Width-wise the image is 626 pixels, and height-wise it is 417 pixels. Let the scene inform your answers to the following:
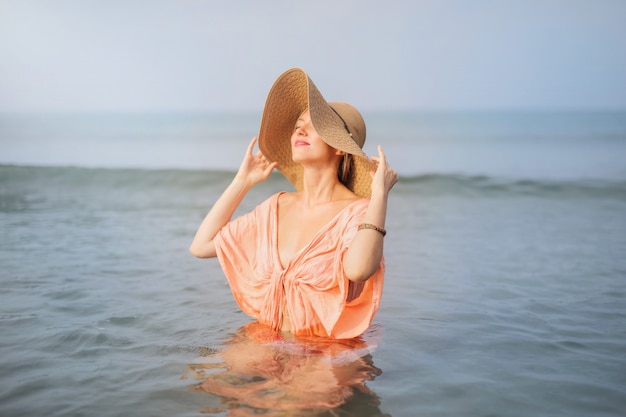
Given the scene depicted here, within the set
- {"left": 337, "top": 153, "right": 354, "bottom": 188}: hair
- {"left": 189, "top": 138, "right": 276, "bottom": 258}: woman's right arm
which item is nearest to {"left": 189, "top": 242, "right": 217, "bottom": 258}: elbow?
{"left": 189, "top": 138, "right": 276, "bottom": 258}: woman's right arm

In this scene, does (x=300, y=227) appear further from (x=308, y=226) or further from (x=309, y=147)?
(x=309, y=147)

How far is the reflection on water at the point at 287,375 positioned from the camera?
7.82 ft

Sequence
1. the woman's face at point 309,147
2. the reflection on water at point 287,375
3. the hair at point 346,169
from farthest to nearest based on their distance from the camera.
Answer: the hair at point 346,169
the woman's face at point 309,147
the reflection on water at point 287,375

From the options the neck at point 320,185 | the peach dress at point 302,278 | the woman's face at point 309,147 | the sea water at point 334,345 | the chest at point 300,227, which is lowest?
the sea water at point 334,345

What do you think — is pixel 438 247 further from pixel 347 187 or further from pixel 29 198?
pixel 29 198

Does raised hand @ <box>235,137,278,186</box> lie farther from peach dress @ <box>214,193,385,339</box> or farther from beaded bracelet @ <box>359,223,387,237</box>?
beaded bracelet @ <box>359,223,387,237</box>

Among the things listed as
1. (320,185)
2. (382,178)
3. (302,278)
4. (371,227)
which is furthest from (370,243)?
(320,185)

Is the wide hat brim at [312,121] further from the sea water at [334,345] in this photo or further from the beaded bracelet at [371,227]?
the sea water at [334,345]

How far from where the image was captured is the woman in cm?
270

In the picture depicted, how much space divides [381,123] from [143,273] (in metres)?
12.2

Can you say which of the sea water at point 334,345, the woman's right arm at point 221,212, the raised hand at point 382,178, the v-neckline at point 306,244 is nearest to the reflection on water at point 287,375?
the sea water at point 334,345

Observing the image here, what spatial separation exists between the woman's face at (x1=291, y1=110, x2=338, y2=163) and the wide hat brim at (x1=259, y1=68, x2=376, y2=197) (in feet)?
0.25

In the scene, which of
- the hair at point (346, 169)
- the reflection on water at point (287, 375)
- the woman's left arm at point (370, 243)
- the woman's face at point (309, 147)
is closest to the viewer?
the reflection on water at point (287, 375)

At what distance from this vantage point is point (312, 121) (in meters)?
2.71
